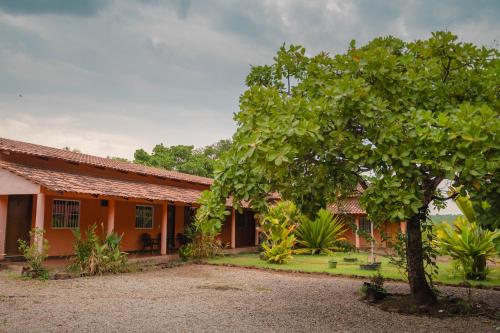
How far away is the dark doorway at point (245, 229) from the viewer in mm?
23578

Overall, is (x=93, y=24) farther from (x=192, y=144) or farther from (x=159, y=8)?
(x=192, y=144)

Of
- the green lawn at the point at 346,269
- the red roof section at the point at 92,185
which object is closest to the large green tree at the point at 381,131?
the green lawn at the point at 346,269

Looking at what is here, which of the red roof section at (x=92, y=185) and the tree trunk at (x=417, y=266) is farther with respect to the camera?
the red roof section at (x=92, y=185)

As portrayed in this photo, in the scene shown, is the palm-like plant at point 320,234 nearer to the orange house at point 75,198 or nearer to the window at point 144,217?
the orange house at point 75,198

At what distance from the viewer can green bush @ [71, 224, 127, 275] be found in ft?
39.5

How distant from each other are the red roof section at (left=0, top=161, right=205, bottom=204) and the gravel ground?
8.80 ft

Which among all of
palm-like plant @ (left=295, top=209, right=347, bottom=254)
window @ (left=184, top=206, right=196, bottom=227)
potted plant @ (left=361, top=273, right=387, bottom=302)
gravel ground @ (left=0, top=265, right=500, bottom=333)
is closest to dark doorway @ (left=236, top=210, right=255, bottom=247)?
window @ (left=184, top=206, right=196, bottom=227)

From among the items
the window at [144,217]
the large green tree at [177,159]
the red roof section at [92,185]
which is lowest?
the window at [144,217]

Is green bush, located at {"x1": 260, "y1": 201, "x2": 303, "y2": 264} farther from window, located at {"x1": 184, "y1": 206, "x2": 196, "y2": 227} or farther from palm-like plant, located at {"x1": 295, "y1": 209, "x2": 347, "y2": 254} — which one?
window, located at {"x1": 184, "y1": 206, "x2": 196, "y2": 227}

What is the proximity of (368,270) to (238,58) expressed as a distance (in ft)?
28.2

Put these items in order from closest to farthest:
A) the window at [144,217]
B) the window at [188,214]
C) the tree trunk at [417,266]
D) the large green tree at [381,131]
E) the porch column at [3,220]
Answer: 1. the large green tree at [381,131]
2. the tree trunk at [417,266]
3. the porch column at [3,220]
4. the window at [144,217]
5. the window at [188,214]

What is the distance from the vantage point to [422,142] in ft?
18.2

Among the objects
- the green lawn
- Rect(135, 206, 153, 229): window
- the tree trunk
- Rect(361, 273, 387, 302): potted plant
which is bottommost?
the green lawn

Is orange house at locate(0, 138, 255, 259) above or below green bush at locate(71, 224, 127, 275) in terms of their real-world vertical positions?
above
